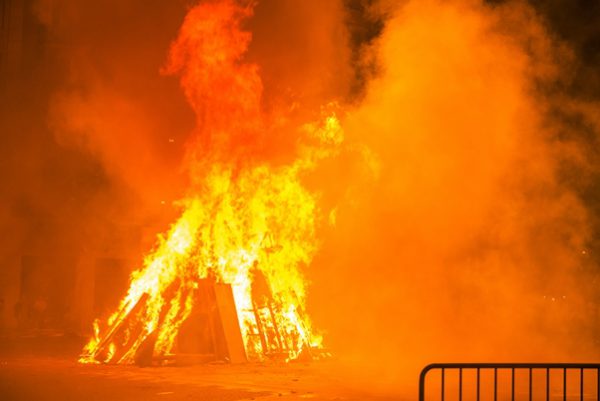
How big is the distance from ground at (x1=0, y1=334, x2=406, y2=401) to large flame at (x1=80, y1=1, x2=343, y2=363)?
1.34 meters

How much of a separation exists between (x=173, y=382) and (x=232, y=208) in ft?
16.2

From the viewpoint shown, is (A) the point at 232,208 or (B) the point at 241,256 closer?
(A) the point at 232,208

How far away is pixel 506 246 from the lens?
53.1ft

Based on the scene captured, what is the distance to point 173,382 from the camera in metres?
11.7

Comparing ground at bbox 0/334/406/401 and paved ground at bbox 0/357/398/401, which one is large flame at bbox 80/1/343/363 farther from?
paved ground at bbox 0/357/398/401

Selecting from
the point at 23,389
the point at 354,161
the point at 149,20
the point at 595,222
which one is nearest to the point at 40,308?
the point at 149,20

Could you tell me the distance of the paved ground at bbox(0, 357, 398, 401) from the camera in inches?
398

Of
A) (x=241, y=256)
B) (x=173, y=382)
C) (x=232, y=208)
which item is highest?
(x=232, y=208)

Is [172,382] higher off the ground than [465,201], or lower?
lower

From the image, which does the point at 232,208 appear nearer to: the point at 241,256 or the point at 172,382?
the point at 241,256

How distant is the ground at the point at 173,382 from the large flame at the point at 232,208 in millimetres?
1336

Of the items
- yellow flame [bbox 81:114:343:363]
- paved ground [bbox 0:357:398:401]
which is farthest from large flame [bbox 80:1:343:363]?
paved ground [bbox 0:357:398:401]

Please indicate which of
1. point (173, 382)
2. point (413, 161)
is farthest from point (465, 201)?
point (173, 382)

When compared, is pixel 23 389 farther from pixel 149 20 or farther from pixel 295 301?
pixel 149 20
